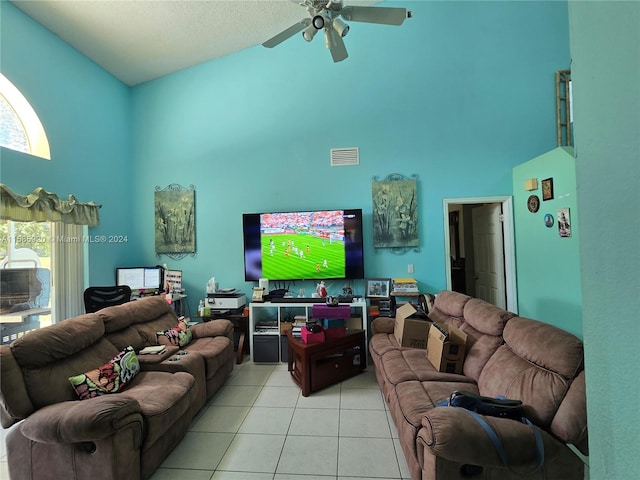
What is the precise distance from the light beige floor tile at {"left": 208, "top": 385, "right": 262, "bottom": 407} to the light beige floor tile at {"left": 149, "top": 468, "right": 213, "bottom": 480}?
80cm

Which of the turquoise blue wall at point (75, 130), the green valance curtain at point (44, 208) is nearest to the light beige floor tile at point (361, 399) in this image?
the turquoise blue wall at point (75, 130)

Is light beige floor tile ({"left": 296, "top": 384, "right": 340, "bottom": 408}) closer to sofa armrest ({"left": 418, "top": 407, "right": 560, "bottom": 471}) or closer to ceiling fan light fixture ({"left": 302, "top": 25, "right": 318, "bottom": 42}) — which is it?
sofa armrest ({"left": 418, "top": 407, "right": 560, "bottom": 471})

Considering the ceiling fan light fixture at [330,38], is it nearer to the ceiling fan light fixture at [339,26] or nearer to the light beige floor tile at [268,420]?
the ceiling fan light fixture at [339,26]

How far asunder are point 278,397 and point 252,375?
64 centimetres

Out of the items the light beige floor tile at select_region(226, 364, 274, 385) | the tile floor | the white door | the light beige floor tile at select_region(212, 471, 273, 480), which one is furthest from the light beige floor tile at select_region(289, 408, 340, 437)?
the white door

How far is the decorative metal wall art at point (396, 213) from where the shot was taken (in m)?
3.93

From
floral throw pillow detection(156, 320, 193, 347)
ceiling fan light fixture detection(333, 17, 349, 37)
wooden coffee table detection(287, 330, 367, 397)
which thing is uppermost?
ceiling fan light fixture detection(333, 17, 349, 37)

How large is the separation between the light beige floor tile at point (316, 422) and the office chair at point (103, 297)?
2.51 metres

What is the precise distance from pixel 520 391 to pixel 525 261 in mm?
2363

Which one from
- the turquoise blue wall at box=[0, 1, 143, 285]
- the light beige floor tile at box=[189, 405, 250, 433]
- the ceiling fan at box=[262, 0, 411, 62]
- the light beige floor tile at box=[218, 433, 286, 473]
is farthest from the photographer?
the turquoise blue wall at box=[0, 1, 143, 285]

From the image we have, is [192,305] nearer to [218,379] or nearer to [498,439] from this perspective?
[218,379]

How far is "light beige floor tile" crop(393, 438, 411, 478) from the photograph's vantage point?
186 cm

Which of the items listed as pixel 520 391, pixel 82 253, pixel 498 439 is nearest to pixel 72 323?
pixel 82 253

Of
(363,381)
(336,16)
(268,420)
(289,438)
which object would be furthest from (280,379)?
(336,16)
